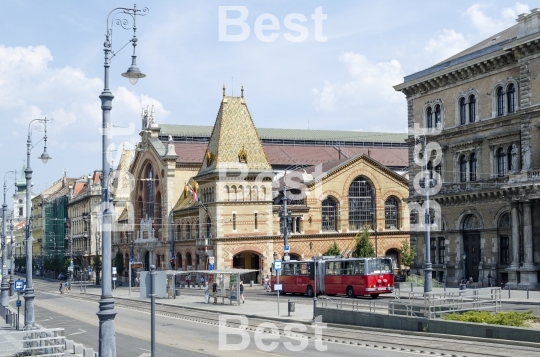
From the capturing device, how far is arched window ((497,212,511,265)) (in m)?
56.2

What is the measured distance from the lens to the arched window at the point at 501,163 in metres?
56.7

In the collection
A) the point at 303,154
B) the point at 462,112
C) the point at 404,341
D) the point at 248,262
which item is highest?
the point at 303,154

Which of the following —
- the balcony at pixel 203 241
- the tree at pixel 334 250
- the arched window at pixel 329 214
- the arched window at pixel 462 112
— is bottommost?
the tree at pixel 334 250

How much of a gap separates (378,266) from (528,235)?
33.2ft

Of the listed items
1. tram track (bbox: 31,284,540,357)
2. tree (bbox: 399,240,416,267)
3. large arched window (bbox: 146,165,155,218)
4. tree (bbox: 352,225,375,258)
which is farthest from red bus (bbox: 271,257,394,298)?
large arched window (bbox: 146,165,155,218)

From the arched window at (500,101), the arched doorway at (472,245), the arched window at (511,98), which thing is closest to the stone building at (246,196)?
the arched doorway at (472,245)

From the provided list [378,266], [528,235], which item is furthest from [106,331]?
[528,235]

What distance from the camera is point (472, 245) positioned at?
197ft

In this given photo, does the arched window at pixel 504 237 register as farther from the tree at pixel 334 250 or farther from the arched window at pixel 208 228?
the arched window at pixel 208 228

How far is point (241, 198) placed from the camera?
79.4 meters

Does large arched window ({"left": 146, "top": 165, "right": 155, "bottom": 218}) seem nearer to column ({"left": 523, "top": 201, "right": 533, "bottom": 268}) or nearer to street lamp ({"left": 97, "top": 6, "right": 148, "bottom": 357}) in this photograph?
column ({"left": 523, "top": 201, "right": 533, "bottom": 268})

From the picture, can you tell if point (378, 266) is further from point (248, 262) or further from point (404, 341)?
point (248, 262)

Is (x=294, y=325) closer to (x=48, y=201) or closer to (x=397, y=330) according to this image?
(x=397, y=330)

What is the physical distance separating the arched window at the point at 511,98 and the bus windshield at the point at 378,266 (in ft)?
46.1
